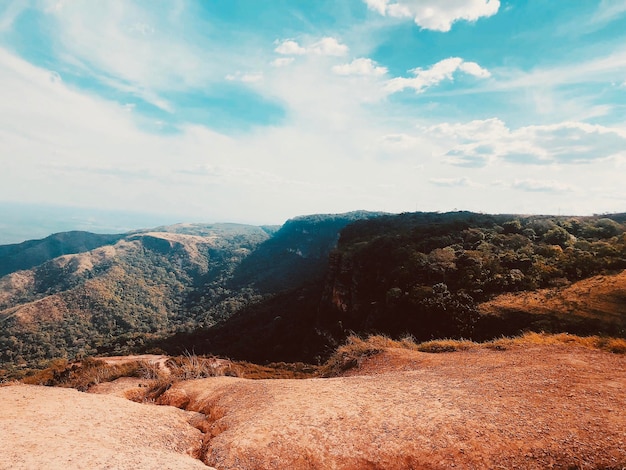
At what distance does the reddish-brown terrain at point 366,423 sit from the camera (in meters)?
8.05

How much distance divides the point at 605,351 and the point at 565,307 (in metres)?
15.2

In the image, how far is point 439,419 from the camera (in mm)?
9578

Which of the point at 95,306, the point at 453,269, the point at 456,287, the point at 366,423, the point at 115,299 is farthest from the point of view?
the point at 115,299

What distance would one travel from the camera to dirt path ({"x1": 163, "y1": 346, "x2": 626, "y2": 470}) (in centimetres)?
804

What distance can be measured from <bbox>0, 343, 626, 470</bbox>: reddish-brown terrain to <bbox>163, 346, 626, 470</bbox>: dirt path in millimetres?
32

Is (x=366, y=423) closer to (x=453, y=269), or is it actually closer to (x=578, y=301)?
(x=578, y=301)

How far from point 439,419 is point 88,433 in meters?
9.88

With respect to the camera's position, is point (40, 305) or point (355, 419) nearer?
point (355, 419)

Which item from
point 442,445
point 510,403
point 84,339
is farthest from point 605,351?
point 84,339

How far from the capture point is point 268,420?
10.6 m

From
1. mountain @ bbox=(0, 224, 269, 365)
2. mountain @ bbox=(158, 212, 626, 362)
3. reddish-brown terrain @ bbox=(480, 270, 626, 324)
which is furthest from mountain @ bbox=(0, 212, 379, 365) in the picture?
Answer: reddish-brown terrain @ bbox=(480, 270, 626, 324)

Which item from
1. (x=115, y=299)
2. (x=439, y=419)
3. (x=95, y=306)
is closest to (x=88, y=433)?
(x=439, y=419)

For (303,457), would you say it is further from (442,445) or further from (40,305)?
(40,305)

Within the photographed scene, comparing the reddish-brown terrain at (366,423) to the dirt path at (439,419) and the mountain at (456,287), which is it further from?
the mountain at (456,287)
